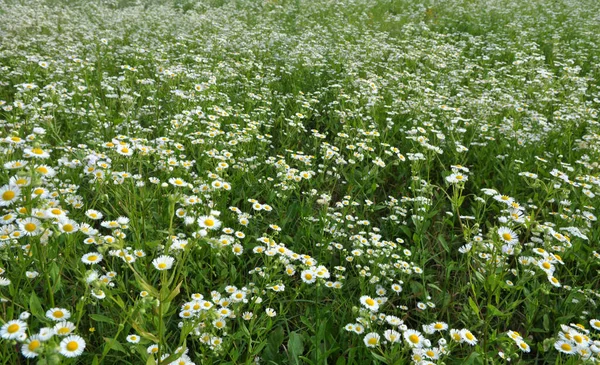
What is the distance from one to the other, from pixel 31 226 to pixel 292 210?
5.35 ft

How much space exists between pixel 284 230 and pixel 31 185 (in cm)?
162

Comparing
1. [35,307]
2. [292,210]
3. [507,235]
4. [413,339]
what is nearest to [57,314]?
[35,307]

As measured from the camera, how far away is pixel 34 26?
6312 millimetres

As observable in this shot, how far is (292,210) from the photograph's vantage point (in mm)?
2947

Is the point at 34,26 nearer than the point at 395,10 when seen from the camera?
Yes

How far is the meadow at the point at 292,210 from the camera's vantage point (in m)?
1.82

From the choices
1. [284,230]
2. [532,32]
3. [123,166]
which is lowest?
[284,230]

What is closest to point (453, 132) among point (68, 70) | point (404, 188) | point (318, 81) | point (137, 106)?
point (404, 188)

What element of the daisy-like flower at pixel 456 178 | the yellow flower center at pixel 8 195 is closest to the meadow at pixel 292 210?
the yellow flower center at pixel 8 195

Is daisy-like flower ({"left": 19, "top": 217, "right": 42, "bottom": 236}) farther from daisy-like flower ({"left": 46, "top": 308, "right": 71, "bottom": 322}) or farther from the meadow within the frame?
daisy-like flower ({"left": 46, "top": 308, "right": 71, "bottom": 322})

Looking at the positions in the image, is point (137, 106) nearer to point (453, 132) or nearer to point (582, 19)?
point (453, 132)

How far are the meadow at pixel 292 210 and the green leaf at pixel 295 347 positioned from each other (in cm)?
1

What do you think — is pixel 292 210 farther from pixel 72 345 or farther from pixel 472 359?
pixel 72 345

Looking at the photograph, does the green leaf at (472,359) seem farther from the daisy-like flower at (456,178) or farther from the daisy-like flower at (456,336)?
the daisy-like flower at (456,178)
